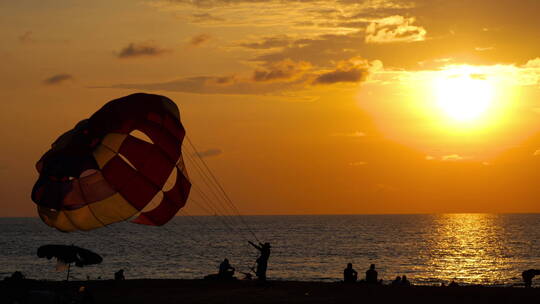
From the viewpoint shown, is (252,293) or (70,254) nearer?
(252,293)

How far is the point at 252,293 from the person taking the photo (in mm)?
25734

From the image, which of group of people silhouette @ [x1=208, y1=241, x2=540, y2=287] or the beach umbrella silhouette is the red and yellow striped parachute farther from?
group of people silhouette @ [x1=208, y1=241, x2=540, y2=287]

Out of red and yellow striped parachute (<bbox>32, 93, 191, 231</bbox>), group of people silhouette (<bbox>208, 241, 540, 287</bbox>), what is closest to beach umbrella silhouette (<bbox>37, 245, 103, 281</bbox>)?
red and yellow striped parachute (<bbox>32, 93, 191, 231</bbox>)

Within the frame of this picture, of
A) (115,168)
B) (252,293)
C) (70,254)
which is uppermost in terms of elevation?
(115,168)

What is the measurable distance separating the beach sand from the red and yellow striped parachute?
104 inches

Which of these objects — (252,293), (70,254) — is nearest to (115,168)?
(70,254)

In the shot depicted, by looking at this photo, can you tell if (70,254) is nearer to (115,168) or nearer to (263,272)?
(115,168)

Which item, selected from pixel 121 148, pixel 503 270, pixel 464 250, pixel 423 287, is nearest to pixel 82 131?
pixel 121 148

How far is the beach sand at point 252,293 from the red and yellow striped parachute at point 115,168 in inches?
104

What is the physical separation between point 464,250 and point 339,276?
56.3m

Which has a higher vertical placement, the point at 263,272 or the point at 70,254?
the point at 263,272

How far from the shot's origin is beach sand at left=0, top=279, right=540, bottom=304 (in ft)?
78.5

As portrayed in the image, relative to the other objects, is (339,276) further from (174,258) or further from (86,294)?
(86,294)

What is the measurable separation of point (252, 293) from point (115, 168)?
6.64 m
